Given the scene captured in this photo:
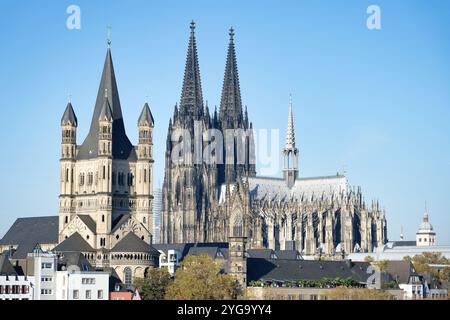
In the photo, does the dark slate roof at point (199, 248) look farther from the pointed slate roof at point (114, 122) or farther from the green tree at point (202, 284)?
the green tree at point (202, 284)

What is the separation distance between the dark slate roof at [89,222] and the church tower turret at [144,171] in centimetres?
542

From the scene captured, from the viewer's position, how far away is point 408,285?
493ft

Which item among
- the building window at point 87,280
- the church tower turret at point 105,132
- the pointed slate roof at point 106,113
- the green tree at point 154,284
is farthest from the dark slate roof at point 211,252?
the building window at point 87,280

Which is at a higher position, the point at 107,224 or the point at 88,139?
the point at 88,139

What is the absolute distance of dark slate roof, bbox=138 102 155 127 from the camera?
151500 mm

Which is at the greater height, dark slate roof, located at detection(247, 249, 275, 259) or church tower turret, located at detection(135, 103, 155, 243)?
church tower turret, located at detection(135, 103, 155, 243)

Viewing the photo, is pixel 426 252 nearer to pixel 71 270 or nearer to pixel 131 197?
pixel 131 197

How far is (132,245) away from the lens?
145 metres

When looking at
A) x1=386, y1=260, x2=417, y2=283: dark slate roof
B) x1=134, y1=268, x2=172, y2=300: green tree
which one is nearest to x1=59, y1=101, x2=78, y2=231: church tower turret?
x1=134, y1=268, x2=172, y2=300: green tree

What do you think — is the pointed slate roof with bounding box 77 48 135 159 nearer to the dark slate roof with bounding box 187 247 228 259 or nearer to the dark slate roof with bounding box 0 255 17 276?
the dark slate roof with bounding box 187 247 228 259

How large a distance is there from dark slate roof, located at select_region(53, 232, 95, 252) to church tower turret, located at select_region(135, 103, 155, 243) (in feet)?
25.0

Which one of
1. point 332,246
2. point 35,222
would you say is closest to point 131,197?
point 35,222
